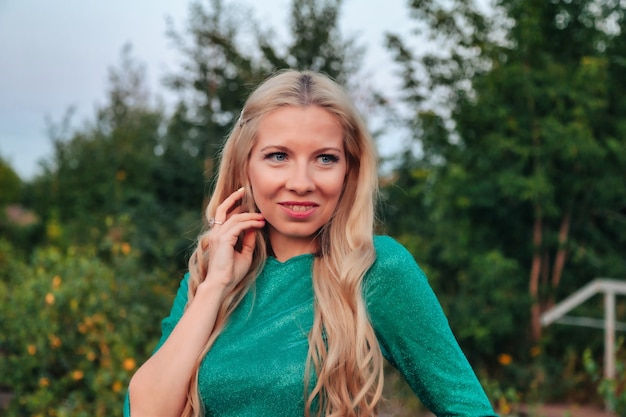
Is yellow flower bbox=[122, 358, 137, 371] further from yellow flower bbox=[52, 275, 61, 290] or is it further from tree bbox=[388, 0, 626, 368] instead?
tree bbox=[388, 0, 626, 368]

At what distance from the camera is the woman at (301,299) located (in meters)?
1.77

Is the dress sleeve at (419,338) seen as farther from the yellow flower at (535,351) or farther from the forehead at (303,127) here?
the yellow flower at (535,351)

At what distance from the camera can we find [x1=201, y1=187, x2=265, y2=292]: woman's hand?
1.98m

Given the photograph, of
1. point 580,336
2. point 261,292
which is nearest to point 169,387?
point 261,292

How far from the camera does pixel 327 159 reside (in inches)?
75.7

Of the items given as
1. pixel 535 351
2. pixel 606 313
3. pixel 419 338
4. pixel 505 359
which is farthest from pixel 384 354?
pixel 535 351

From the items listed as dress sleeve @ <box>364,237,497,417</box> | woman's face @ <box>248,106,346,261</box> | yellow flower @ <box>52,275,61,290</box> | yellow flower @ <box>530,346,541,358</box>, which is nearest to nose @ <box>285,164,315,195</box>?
woman's face @ <box>248,106,346,261</box>

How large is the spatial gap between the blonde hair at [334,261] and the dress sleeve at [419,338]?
37 mm

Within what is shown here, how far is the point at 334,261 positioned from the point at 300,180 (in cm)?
22

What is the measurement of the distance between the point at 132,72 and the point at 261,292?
454 inches

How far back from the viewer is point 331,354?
1773 mm

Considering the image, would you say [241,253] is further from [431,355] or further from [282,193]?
[431,355]

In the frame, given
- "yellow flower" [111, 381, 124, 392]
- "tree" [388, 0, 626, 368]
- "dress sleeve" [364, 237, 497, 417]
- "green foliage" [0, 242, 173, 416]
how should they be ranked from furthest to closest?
"tree" [388, 0, 626, 368]
"green foliage" [0, 242, 173, 416]
"yellow flower" [111, 381, 124, 392]
"dress sleeve" [364, 237, 497, 417]

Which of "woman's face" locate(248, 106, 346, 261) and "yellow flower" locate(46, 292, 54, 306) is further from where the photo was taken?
"yellow flower" locate(46, 292, 54, 306)
